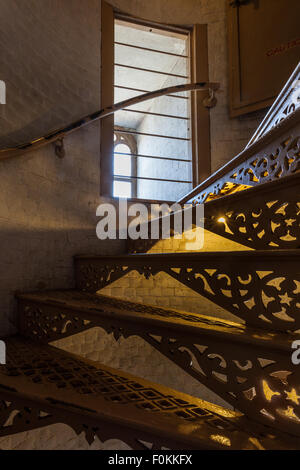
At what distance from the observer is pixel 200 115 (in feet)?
9.96

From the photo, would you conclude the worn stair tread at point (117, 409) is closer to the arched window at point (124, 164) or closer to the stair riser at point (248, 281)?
the stair riser at point (248, 281)

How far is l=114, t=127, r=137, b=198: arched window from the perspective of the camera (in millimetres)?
7164

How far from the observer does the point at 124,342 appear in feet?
7.89

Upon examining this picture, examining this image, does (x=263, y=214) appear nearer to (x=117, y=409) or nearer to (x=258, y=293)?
(x=258, y=293)

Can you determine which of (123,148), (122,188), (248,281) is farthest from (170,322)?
(123,148)

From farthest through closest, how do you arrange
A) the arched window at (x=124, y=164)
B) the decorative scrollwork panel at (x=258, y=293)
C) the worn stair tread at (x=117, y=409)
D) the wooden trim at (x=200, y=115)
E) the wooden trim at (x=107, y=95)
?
the arched window at (x=124, y=164)
the wooden trim at (x=200, y=115)
the wooden trim at (x=107, y=95)
the decorative scrollwork panel at (x=258, y=293)
the worn stair tread at (x=117, y=409)

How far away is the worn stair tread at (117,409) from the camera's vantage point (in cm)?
73

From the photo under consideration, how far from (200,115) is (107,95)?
943mm

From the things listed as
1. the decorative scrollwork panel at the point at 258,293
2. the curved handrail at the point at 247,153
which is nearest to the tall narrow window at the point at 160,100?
the curved handrail at the point at 247,153

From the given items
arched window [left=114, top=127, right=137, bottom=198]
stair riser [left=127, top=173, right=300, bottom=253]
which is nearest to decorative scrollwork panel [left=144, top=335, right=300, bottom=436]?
stair riser [left=127, top=173, right=300, bottom=253]

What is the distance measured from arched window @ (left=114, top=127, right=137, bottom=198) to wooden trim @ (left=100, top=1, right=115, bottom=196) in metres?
4.27

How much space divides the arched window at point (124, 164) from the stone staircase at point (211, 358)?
19.4ft
